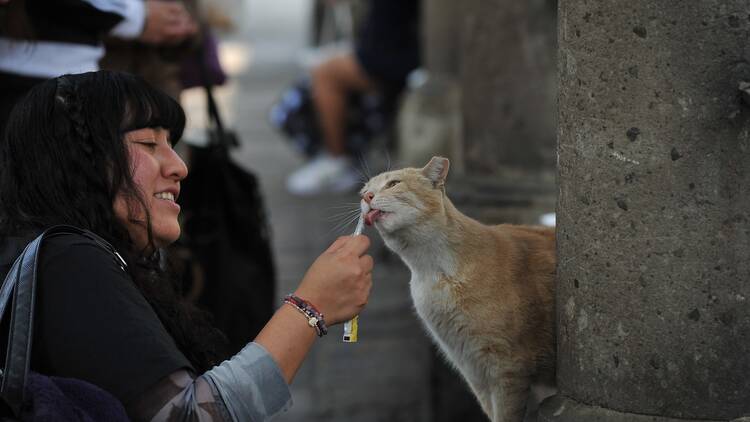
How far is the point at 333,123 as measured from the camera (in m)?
8.77

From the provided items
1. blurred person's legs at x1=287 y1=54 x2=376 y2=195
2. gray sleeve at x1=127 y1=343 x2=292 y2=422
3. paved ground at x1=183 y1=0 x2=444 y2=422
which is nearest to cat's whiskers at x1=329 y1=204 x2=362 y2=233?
paved ground at x1=183 y1=0 x2=444 y2=422

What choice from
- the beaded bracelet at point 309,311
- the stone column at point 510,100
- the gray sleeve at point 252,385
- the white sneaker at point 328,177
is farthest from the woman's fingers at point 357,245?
the white sneaker at point 328,177

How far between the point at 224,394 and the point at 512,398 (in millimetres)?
750

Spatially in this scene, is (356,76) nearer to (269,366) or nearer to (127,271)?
(127,271)

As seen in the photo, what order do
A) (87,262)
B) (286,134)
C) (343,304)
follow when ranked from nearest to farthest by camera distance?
(87,262) < (343,304) < (286,134)

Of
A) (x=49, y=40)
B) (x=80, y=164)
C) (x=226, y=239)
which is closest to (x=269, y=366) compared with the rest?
(x=80, y=164)

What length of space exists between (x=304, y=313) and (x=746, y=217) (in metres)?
0.84

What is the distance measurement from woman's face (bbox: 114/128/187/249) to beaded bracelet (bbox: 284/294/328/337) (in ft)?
1.03

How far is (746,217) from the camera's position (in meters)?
2.22

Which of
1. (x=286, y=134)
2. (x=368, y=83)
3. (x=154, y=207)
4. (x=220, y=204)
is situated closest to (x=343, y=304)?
(x=154, y=207)

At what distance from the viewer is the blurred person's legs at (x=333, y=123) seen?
856 cm

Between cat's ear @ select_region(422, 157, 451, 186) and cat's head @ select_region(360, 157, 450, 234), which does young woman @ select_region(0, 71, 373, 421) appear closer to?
cat's head @ select_region(360, 157, 450, 234)

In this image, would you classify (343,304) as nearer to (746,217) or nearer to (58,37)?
(746,217)

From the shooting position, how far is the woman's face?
7.84 feet
